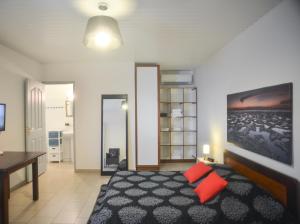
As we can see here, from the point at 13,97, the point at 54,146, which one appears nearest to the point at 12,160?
the point at 13,97

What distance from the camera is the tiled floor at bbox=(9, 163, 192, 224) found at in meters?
2.67

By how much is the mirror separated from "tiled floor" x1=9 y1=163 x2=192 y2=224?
1.68ft

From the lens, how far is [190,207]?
194 centimetres

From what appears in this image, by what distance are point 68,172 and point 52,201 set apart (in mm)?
1551

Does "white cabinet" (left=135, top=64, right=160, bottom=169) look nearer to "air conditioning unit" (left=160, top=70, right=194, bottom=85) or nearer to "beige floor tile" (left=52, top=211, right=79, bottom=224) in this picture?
"air conditioning unit" (left=160, top=70, right=194, bottom=85)

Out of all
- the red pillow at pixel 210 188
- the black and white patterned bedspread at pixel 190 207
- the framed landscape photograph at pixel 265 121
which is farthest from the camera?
the red pillow at pixel 210 188

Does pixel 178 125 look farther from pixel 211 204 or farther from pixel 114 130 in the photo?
pixel 211 204

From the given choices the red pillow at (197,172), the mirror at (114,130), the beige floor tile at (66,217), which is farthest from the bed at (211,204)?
the mirror at (114,130)

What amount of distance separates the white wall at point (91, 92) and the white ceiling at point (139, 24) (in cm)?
62

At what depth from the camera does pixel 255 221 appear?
1755 millimetres

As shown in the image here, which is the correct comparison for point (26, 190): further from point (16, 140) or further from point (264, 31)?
point (264, 31)

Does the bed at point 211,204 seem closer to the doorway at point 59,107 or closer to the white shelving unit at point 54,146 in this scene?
the white shelving unit at point 54,146

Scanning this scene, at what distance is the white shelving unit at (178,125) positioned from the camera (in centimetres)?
529

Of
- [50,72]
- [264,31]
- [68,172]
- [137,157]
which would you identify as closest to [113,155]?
[137,157]
